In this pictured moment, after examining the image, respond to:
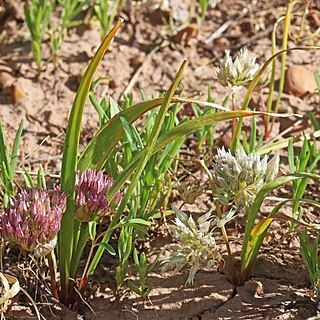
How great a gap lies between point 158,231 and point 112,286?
0.31 m

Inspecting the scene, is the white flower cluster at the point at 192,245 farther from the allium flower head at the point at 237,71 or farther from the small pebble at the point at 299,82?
the small pebble at the point at 299,82

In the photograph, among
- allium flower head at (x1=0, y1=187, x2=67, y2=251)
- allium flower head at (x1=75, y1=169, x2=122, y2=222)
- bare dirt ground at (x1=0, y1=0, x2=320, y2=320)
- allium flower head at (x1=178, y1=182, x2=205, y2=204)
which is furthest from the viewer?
allium flower head at (x1=178, y1=182, x2=205, y2=204)

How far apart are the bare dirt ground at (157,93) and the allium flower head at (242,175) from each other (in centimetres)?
40

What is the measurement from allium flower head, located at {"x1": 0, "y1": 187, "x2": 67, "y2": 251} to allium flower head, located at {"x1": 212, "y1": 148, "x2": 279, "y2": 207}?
0.51m

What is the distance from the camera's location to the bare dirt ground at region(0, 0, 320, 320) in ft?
7.89

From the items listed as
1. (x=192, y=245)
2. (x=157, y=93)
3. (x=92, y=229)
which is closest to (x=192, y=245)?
(x=192, y=245)

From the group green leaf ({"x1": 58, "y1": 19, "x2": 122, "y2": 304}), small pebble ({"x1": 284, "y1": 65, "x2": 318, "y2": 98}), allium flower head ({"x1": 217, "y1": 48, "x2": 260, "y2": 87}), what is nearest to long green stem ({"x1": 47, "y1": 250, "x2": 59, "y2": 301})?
green leaf ({"x1": 58, "y1": 19, "x2": 122, "y2": 304})

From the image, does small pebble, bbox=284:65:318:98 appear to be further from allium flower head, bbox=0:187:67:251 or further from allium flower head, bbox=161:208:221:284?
allium flower head, bbox=0:187:67:251

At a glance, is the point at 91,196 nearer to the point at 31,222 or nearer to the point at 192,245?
the point at 31,222

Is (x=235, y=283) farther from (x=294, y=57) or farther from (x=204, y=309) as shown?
(x=294, y=57)

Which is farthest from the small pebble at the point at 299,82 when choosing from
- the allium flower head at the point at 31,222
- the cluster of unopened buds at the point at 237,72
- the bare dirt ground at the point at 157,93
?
the allium flower head at the point at 31,222

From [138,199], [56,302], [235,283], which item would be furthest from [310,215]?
[56,302]

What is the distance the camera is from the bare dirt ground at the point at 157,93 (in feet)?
7.89

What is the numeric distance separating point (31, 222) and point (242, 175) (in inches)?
25.4
